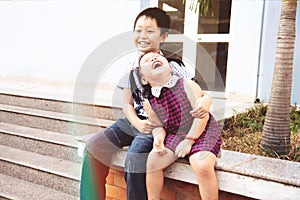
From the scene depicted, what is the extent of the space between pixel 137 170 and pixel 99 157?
1.03ft

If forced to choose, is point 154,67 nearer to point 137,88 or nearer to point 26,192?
point 137,88

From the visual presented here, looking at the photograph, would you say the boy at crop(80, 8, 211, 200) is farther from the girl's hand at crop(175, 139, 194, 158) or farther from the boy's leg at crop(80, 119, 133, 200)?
the girl's hand at crop(175, 139, 194, 158)

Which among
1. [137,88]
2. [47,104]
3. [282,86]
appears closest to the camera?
[137,88]

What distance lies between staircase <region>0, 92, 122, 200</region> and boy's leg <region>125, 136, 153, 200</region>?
1.33 ft

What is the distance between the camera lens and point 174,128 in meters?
1.43

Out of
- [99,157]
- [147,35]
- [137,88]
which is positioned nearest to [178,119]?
[137,88]

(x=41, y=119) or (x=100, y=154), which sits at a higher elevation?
(x=100, y=154)

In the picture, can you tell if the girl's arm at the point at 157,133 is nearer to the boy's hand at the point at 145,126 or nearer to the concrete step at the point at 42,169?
the boy's hand at the point at 145,126

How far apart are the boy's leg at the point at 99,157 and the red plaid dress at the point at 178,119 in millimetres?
289

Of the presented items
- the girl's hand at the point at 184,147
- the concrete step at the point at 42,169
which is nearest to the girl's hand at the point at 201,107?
the girl's hand at the point at 184,147

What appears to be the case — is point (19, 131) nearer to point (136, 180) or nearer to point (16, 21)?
point (136, 180)

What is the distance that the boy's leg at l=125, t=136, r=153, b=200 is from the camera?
1.42m

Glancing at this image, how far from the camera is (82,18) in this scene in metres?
4.79

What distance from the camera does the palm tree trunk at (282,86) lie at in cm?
181
